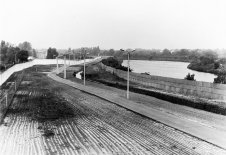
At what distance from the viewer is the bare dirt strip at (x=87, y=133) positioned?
50.1 ft

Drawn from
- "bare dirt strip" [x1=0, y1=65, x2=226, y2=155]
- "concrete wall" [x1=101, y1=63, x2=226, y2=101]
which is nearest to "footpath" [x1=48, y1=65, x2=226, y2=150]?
"bare dirt strip" [x1=0, y1=65, x2=226, y2=155]

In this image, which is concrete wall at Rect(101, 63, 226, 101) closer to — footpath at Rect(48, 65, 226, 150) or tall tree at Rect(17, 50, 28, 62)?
footpath at Rect(48, 65, 226, 150)

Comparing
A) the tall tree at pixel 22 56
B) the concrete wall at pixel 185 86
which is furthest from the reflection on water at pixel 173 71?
the tall tree at pixel 22 56

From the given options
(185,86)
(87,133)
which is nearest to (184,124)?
(87,133)

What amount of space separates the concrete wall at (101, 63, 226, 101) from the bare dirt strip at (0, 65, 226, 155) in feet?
59.9

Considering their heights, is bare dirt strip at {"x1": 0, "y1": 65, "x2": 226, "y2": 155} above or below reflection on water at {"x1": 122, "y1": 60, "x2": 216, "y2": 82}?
above

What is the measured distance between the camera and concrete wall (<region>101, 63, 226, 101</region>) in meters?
37.8

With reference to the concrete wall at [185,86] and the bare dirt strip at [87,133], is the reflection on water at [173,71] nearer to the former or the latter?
the concrete wall at [185,86]

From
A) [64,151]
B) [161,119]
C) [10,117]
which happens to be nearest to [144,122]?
[161,119]

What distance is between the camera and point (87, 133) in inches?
720

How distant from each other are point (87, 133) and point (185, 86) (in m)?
30.0

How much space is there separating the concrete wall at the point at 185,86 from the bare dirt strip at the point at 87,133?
718 inches

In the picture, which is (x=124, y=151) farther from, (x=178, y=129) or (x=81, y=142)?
(x=178, y=129)

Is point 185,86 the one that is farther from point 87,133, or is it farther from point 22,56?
point 22,56
